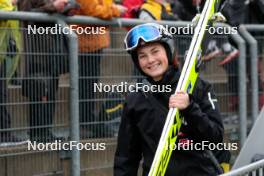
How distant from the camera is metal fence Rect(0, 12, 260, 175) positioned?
525 cm

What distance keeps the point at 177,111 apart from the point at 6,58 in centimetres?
226

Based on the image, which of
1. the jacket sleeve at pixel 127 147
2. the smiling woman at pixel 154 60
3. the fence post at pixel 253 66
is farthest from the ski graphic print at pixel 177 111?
the fence post at pixel 253 66

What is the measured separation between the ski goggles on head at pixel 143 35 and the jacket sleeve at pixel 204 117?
39 centimetres

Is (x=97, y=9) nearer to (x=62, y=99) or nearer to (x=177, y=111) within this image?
(x=62, y=99)

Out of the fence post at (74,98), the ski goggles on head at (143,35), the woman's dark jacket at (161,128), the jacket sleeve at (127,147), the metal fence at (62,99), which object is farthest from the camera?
the fence post at (74,98)

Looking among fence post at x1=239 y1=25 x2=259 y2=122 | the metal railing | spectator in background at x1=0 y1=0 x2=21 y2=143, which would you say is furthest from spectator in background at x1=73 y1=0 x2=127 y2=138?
the metal railing

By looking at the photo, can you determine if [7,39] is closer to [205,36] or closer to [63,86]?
[63,86]

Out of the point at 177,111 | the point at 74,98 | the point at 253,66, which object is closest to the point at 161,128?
the point at 177,111

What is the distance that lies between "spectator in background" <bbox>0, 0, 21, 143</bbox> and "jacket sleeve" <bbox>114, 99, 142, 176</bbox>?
1704 millimetres

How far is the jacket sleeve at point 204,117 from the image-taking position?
333 centimetres

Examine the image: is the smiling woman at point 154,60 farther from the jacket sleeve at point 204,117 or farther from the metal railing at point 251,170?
the metal railing at point 251,170

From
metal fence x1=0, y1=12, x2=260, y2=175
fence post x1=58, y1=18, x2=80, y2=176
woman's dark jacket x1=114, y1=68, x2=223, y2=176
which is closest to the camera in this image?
woman's dark jacket x1=114, y1=68, x2=223, y2=176

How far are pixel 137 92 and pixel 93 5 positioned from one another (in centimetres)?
225

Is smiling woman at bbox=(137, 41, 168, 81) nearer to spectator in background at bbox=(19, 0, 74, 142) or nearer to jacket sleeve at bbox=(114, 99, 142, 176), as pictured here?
jacket sleeve at bbox=(114, 99, 142, 176)
